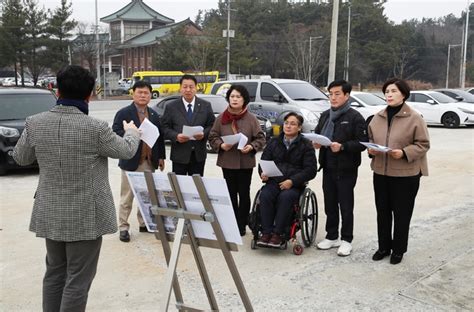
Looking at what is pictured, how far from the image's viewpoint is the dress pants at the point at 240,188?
5609 mm

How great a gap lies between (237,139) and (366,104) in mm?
12566

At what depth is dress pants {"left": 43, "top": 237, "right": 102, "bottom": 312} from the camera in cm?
301

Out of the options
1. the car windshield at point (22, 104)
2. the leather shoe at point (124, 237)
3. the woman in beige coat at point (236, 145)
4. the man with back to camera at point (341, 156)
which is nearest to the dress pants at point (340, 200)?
the man with back to camera at point (341, 156)

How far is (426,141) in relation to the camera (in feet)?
15.0

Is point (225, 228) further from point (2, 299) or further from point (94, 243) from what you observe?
point (2, 299)

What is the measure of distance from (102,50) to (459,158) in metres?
42.8

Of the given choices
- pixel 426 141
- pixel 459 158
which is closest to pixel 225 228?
pixel 426 141

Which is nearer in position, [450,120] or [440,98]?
[450,120]

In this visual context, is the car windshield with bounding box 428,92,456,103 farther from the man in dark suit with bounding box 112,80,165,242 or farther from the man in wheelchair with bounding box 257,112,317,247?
the man in dark suit with bounding box 112,80,165,242

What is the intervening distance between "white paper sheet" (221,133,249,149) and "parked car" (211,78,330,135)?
6.86 meters

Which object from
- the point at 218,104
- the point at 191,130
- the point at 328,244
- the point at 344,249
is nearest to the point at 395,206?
the point at 344,249

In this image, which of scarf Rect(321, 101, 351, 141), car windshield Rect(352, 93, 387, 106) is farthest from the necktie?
car windshield Rect(352, 93, 387, 106)

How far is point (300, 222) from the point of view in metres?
5.05

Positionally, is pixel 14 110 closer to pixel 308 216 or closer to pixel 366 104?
pixel 308 216
